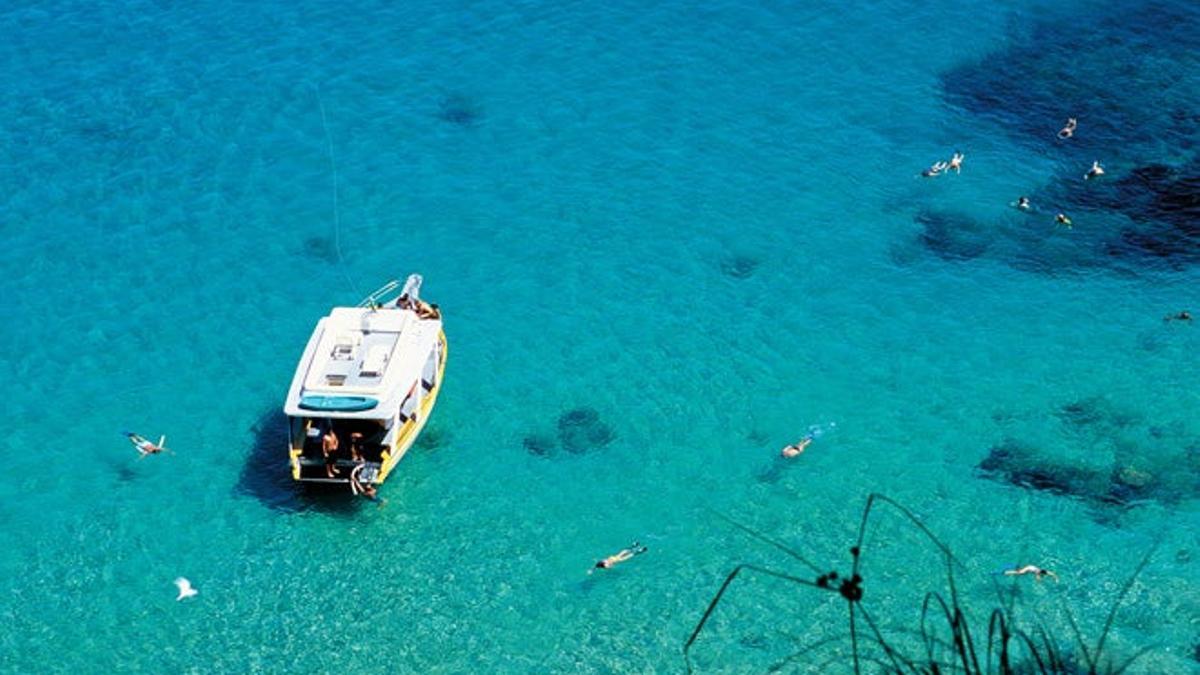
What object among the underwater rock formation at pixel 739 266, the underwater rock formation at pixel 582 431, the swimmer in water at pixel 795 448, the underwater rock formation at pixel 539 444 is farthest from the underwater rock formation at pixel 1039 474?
the underwater rock formation at pixel 539 444

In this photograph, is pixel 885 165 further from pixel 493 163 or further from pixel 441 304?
pixel 441 304

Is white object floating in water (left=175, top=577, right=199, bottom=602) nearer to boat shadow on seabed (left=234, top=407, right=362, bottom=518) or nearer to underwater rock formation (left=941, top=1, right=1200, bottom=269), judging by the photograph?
boat shadow on seabed (left=234, top=407, right=362, bottom=518)

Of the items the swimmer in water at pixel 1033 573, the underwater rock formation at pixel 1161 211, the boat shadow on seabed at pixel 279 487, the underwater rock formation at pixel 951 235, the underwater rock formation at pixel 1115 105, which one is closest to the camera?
the swimmer in water at pixel 1033 573

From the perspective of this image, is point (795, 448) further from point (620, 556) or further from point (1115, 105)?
point (1115, 105)

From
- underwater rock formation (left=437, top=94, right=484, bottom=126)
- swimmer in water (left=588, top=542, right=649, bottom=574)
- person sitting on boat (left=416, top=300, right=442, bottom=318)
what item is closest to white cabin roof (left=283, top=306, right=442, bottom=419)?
person sitting on boat (left=416, top=300, right=442, bottom=318)

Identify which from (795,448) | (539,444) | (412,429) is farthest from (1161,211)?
(412,429)

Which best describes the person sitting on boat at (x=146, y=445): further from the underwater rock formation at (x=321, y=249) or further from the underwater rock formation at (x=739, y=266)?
the underwater rock formation at (x=739, y=266)
